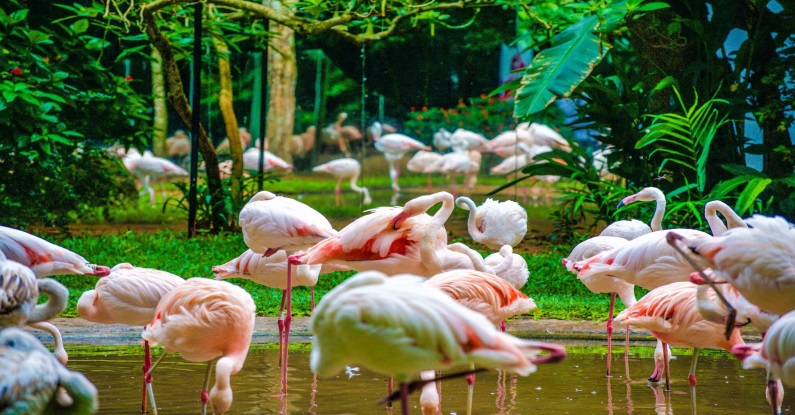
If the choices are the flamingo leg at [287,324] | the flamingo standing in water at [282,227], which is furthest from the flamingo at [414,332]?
the flamingo standing in water at [282,227]

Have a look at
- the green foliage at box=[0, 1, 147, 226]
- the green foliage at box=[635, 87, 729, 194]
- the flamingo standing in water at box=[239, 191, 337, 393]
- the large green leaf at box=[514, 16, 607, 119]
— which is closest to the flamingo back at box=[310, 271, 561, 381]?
the flamingo standing in water at box=[239, 191, 337, 393]

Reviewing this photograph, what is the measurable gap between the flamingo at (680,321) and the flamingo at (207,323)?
1913 millimetres

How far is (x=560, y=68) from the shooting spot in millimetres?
7801

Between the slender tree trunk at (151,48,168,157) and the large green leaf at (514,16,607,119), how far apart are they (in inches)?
206

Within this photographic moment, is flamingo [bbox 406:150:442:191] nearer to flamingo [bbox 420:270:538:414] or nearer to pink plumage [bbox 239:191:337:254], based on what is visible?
pink plumage [bbox 239:191:337:254]

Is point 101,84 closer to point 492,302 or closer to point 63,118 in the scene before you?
point 63,118

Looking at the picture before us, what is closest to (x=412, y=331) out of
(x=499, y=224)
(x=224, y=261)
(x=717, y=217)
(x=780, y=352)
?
(x=780, y=352)

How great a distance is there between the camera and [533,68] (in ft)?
26.3

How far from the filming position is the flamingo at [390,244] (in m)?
5.12

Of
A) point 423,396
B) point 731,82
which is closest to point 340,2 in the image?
point 731,82

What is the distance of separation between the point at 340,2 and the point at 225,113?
2421 mm

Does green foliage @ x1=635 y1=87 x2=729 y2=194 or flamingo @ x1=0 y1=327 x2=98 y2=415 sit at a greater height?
green foliage @ x1=635 y1=87 x2=729 y2=194

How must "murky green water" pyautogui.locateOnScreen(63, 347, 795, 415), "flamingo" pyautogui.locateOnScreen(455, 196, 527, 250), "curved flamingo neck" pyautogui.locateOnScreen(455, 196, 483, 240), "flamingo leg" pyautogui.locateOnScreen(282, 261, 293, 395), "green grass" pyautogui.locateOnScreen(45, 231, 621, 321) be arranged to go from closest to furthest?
"murky green water" pyautogui.locateOnScreen(63, 347, 795, 415)
"flamingo leg" pyautogui.locateOnScreen(282, 261, 293, 395)
"curved flamingo neck" pyautogui.locateOnScreen(455, 196, 483, 240)
"flamingo" pyautogui.locateOnScreen(455, 196, 527, 250)
"green grass" pyautogui.locateOnScreen(45, 231, 621, 321)

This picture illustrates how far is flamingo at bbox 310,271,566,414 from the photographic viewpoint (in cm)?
294
